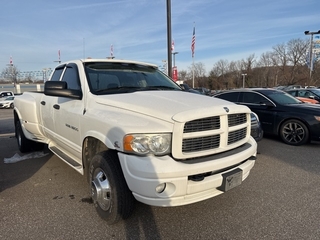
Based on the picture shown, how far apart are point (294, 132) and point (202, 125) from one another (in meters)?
5.06

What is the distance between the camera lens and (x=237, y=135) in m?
2.95

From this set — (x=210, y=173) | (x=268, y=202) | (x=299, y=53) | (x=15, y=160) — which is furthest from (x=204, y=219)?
(x=299, y=53)

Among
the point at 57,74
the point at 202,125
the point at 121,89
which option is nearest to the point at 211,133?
the point at 202,125

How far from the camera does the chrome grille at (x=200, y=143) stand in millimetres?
2421

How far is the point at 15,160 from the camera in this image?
17.3 ft

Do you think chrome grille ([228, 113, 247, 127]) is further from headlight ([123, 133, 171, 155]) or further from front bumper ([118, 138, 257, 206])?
headlight ([123, 133, 171, 155])

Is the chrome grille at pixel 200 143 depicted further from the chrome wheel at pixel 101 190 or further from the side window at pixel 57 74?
the side window at pixel 57 74

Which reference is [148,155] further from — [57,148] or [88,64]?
[57,148]

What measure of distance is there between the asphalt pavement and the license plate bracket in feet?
1.62

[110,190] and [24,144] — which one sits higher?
[110,190]

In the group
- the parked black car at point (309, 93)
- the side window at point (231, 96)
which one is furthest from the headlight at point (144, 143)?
the parked black car at point (309, 93)

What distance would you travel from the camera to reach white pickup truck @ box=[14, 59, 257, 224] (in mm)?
2336

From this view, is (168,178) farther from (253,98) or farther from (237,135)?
(253,98)

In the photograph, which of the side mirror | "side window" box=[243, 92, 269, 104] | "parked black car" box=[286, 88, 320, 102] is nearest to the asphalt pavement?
the side mirror
